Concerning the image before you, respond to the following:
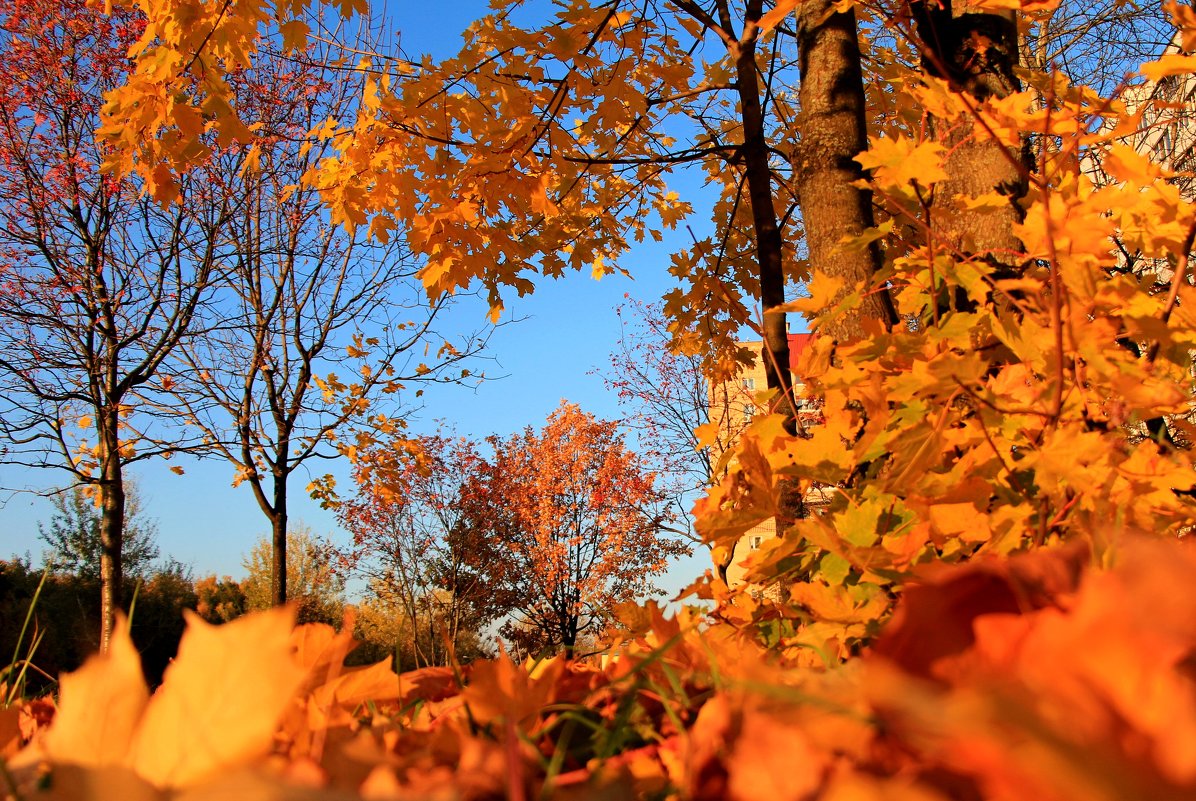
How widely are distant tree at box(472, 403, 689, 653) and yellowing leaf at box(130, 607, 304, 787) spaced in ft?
47.7

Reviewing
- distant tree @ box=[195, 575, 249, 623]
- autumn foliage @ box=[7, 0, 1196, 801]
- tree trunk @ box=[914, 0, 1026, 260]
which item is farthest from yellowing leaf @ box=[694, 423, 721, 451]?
distant tree @ box=[195, 575, 249, 623]

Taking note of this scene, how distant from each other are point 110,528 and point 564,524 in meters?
8.92

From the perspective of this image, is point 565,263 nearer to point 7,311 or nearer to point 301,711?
point 301,711

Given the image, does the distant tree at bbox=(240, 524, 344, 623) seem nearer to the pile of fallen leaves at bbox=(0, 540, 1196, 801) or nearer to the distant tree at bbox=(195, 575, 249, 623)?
the distant tree at bbox=(195, 575, 249, 623)

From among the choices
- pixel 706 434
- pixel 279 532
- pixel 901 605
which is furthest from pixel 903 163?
pixel 279 532

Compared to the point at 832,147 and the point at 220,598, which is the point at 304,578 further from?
the point at 832,147

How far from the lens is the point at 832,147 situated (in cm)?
301

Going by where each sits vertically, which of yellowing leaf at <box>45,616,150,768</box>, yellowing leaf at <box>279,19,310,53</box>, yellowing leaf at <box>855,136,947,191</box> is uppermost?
yellowing leaf at <box>279,19,310,53</box>

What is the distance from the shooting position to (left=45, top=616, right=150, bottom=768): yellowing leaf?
46cm

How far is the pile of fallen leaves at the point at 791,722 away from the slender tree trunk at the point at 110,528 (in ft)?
28.4

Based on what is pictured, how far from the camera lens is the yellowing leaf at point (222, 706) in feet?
1.39

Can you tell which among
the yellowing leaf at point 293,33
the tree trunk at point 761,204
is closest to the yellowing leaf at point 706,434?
the tree trunk at point 761,204

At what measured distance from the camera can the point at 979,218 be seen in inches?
108

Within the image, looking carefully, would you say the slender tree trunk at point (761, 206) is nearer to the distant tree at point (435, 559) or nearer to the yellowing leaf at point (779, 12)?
the yellowing leaf at point (779, 12)
